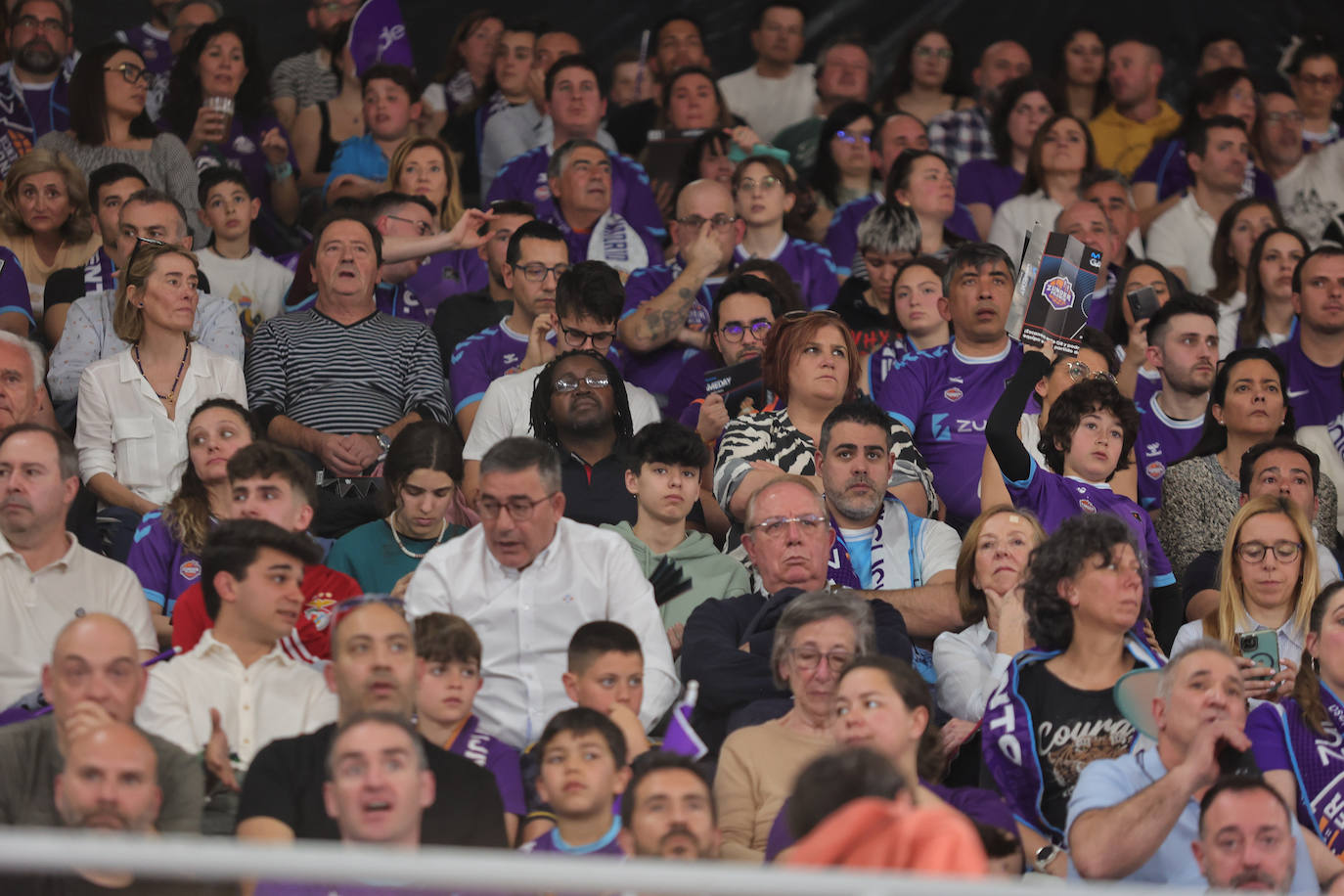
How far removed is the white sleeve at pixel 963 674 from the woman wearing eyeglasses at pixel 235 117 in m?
3.42

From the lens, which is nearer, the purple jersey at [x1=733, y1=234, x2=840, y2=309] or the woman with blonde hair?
the woman with blonde hair

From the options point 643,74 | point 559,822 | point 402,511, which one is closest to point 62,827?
point 559,822

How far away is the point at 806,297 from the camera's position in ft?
21.1

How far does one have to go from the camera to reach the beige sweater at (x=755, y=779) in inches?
149

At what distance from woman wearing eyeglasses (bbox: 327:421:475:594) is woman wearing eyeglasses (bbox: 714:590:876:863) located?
109 centimetres

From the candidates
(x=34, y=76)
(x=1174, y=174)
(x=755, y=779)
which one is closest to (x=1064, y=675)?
(x=755, y=779)

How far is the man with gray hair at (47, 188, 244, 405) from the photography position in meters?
5.41

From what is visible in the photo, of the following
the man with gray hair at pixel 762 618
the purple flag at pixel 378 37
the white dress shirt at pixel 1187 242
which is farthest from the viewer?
the purple flag at pixel 378 37

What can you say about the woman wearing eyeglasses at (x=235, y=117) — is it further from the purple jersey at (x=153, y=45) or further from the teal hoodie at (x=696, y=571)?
the teal hoodie at (x=696, y=571)

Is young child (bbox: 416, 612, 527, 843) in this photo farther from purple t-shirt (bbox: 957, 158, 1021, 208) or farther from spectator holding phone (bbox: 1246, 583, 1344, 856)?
purple t-shirt (bbox: 957, 158, 1021, 208)

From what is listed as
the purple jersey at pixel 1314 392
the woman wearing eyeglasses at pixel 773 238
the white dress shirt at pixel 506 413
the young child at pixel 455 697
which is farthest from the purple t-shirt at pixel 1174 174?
the young child at pixel 455 697

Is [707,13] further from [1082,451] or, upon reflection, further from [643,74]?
[1082,451]

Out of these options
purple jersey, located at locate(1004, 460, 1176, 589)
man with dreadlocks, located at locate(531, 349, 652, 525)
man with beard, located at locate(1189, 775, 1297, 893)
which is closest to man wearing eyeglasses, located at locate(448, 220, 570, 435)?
man with dreadlocks, located at locate(531, 349, 652, 525)

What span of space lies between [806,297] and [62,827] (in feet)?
12.2
